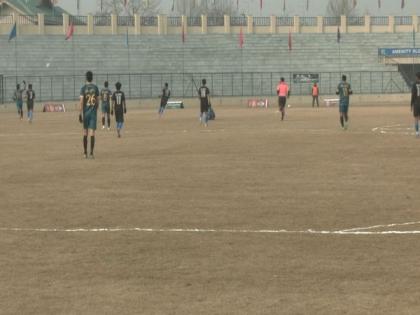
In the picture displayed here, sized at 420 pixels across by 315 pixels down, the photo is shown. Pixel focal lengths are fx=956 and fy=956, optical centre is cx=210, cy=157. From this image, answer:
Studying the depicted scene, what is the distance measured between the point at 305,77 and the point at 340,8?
73286mm

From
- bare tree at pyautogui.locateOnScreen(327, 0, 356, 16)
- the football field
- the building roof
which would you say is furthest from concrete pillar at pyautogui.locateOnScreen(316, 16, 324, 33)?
the football field

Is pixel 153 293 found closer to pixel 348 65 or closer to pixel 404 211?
pixel 404 211

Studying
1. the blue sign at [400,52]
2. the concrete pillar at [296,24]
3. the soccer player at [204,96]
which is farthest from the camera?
the concrete pillar at [296,24]

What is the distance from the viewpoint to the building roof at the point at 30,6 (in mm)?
98562

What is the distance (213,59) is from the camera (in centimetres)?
8800

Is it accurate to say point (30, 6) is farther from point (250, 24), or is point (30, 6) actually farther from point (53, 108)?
point (53, 108)

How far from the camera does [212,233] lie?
1150cm

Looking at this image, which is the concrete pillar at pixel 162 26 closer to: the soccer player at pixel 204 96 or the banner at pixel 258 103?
the banner at pixel 258 103

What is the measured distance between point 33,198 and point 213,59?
73472 millimetres

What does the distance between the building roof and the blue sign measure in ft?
114

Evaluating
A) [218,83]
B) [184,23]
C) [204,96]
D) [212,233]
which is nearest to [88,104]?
[212,233]

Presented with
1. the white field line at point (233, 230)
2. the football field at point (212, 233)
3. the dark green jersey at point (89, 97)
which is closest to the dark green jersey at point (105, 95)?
the football field at point (212, 233)

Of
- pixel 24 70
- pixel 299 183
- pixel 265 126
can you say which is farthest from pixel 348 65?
pixel 299 183

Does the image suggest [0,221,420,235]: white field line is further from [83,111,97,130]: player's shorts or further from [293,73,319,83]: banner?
[293,73,319,83]: banner
